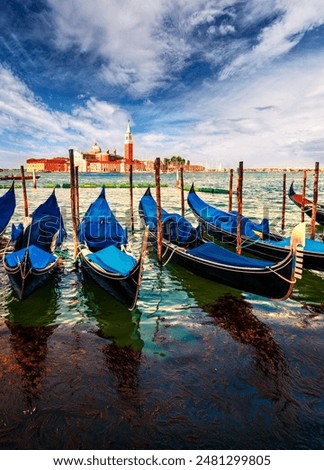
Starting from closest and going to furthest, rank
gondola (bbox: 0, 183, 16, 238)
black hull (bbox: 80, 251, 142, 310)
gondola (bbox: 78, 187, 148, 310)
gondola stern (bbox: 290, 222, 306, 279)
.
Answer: gondola stern (bbox: 290, 222, 306, 279) < black hull (bbox: 80, 251, 142, 310) < gondola (bbox: 78, 187, 148, 310) < gondola (bbox: 0, 183, 16, 238)

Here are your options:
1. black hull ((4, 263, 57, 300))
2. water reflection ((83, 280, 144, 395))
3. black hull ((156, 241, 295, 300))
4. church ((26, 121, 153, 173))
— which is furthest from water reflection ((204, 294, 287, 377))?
church ((26, 121, 153, 173))

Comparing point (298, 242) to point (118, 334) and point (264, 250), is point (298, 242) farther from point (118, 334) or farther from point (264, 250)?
point (264, 250)

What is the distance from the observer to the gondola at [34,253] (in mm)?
6217

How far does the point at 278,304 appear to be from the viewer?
20.7ft

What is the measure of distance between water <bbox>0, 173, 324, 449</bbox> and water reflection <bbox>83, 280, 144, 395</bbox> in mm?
18

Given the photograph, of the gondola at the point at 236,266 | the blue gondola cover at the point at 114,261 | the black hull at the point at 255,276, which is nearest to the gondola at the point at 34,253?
the blue gondola cover at the point at 114,261

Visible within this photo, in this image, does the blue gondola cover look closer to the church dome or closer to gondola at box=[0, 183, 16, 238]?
gondola at box=[0, 183, 16, 238]

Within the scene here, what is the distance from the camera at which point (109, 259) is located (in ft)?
21.7

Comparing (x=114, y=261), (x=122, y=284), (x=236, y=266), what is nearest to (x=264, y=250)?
(x=236, y=266)

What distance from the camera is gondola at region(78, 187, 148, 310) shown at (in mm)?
5582

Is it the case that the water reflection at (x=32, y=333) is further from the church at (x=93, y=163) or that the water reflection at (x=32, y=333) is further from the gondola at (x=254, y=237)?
the church at (x=93, y=163)

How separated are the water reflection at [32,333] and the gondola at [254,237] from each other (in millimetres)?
5954
